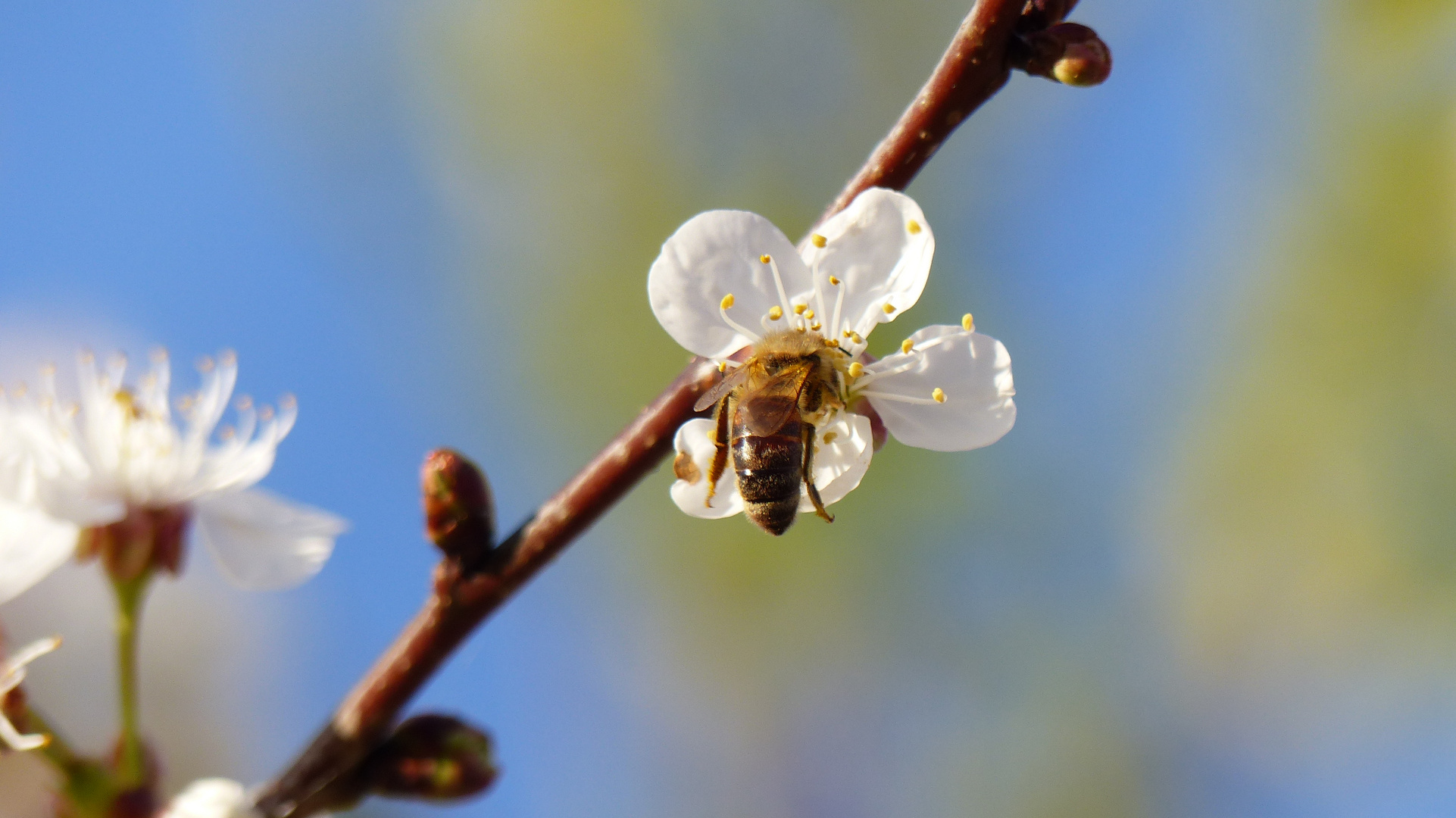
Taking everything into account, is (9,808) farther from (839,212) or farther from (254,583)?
(839,212)

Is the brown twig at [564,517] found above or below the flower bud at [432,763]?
above

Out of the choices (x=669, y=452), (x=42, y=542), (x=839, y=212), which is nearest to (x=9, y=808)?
(x=42, y=542)

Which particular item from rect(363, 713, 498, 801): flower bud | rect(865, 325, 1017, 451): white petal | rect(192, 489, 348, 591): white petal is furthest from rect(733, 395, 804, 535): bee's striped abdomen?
rect(192, 489, 348, 591): white petal

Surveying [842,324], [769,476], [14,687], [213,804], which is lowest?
[213,804]

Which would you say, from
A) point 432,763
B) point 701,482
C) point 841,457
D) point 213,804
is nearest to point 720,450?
point 701,482

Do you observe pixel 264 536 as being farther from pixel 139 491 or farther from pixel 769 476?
pixel 769 476

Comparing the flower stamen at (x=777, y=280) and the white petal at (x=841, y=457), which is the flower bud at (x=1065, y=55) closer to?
the flower stamen at (x=777, y=280)

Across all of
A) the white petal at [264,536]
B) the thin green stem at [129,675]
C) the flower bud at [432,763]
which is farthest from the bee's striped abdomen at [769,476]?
the thin green stem at [129,675]
